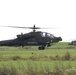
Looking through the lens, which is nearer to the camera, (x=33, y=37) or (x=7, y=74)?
(x=7, y=74)

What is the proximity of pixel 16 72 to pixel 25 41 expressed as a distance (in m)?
38.5

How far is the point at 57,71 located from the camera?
20.6 meters

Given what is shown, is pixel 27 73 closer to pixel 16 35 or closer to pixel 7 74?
pixel 7 74

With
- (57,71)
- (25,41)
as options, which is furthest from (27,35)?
(57,71)

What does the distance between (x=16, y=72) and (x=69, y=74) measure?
110 inches

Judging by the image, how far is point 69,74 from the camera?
19.7 m

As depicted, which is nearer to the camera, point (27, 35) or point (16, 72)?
point (16, 72)

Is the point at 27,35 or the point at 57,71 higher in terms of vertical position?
the point at 27,35

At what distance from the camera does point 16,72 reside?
20.2 m

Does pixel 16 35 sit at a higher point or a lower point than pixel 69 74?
higher

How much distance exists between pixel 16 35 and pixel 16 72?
3764 centimetres

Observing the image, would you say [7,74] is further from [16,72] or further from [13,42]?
[13,42]

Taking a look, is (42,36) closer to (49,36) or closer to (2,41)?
(49,36)

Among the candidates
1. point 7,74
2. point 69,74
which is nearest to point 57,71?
point 69,74
